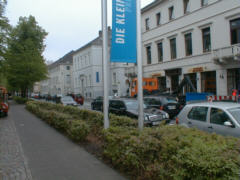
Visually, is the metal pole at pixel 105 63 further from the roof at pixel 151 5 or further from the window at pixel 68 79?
the window at pixel 68 79

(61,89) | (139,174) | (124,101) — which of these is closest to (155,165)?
(139,174)

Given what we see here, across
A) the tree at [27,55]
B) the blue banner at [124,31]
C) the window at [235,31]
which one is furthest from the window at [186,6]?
the tree at [27,55]

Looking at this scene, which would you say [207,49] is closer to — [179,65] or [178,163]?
[179,65]

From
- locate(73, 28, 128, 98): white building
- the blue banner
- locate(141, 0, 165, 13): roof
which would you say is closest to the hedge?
the blue banner

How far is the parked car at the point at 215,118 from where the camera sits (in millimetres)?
5613

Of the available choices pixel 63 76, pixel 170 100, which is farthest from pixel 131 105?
pixel 63 76

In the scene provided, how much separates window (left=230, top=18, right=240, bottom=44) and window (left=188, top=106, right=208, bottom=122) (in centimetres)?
1621

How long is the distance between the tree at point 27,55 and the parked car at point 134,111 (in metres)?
26.8

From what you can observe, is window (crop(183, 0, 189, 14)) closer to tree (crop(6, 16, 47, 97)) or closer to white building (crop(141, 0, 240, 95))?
white building (crop(141, 0, 240, 95))

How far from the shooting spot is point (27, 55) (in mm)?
36750

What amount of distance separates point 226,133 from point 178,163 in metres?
2.96

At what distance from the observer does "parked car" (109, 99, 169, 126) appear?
9.91 meters

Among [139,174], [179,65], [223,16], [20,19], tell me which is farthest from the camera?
[20,19]

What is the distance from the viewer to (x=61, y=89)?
74688 millimetres
